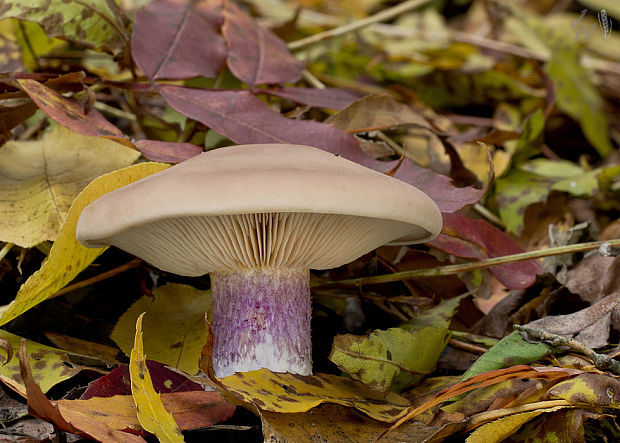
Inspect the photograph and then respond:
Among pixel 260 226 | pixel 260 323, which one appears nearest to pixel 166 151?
pixel 260 226

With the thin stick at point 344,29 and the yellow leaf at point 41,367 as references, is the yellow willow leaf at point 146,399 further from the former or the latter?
the thin stick at point 344,29

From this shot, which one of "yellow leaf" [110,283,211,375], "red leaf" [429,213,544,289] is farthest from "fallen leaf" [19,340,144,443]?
"red leaf" [429,213,544,289]

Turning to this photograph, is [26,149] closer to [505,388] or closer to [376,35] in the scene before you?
[505,388]

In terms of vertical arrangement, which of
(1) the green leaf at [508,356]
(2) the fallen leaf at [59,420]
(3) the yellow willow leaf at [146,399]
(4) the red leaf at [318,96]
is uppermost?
(4) the red leaf at [318,96]

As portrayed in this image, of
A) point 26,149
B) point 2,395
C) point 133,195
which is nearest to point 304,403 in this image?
point 133,195

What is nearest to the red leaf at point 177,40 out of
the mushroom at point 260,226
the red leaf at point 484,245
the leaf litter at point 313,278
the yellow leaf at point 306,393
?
the leaf litter at point 313,278

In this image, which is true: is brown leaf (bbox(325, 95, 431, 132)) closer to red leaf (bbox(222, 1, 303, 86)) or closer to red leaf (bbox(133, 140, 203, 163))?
red leaf (bbox(222, 1, 303, 86))
